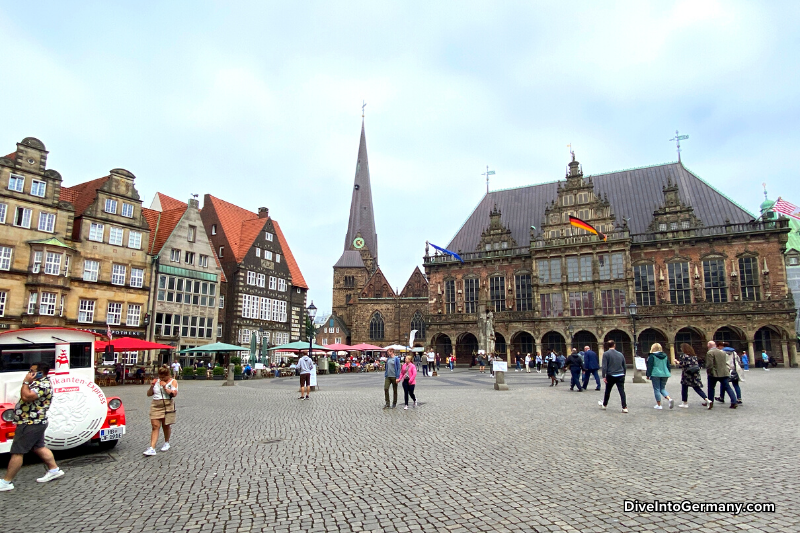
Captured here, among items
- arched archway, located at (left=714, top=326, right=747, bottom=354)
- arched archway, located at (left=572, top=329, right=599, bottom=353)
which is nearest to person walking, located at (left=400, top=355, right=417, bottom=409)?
arched archway, located at (left=572, top=329, right=599, bottom=353)

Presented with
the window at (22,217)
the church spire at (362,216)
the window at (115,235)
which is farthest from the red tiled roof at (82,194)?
the church spire at (362,216)

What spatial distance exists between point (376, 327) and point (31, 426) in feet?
236

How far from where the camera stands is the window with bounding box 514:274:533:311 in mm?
51059

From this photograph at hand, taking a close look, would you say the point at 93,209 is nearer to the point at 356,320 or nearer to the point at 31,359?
the point at 31,359

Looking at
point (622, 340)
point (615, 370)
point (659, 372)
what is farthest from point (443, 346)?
point (615, 370)

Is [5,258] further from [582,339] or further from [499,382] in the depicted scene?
[582,339]

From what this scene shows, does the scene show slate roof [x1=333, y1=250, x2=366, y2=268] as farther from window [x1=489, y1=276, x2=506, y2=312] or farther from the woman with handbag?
the woman with handbag

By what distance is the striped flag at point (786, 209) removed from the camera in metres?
38.4

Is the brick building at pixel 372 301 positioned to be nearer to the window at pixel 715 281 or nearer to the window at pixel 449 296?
the window at pixel 449 296

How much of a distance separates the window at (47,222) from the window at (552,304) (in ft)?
129

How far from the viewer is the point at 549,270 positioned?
49438mm

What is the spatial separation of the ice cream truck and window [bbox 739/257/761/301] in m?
48.0

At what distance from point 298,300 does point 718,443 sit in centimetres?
4720

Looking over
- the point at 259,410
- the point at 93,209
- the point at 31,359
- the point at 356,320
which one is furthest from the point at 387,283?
the point at 31,359
